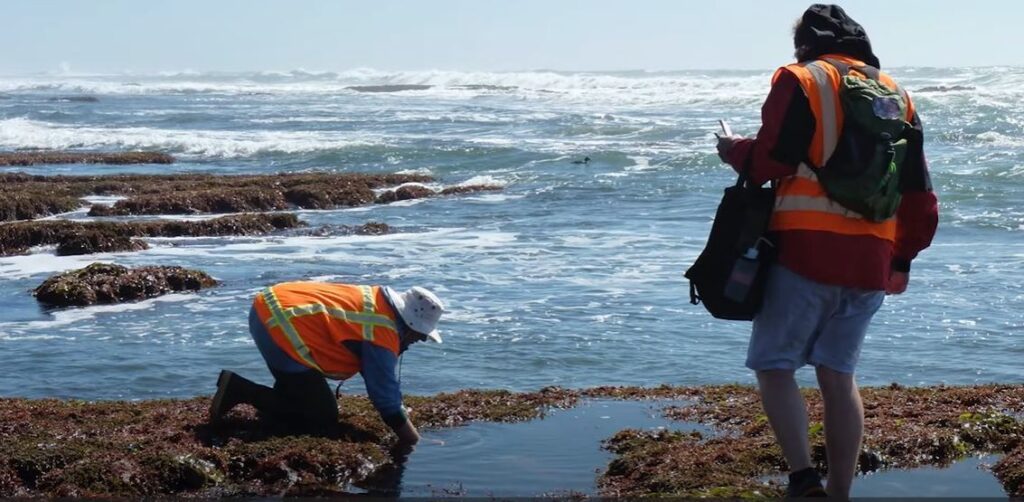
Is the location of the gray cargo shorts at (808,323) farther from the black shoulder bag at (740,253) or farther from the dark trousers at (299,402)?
the dark trousers at (299,402)

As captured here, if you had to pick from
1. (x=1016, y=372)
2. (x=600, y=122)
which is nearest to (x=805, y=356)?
(x=1016, y=372)

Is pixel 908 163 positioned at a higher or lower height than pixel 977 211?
higher

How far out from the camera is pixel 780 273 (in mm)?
4723

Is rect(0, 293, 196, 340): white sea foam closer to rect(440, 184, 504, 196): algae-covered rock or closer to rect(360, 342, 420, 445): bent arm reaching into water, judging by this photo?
rect(360, 342, 420, 445): bent arm reaching into water

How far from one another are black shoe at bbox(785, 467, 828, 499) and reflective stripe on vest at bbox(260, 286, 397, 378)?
2.42 metres

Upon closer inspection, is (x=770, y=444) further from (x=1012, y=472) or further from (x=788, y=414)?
(x=788, y=414)

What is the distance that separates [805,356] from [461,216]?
1644cm

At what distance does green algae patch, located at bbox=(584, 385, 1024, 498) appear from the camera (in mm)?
5789

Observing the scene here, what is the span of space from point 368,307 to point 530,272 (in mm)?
8260

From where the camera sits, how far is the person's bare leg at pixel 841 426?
4.82 metres

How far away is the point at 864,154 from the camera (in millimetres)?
4609

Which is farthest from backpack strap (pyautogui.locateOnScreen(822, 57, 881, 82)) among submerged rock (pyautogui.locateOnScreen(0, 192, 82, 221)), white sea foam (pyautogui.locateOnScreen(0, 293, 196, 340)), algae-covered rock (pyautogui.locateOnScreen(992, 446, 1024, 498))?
submerged rock (pyautogui.locateOnScreen(0, 192, 82, 221))

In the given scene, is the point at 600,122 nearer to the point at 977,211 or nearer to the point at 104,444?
the point at 977,211

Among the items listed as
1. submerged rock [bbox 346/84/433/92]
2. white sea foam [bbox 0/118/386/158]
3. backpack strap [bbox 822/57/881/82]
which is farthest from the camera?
submerged rock [bbox 346/84/433/92]
